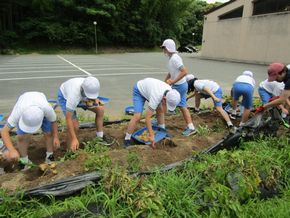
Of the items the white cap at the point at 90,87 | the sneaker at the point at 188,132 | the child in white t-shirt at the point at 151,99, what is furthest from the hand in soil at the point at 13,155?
the sneaker at the point at 188,132

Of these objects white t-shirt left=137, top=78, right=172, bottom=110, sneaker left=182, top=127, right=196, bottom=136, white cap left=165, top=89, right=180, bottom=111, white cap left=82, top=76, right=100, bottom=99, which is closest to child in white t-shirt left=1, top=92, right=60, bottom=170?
white cap left=82, top=76, right=100, bottom=99

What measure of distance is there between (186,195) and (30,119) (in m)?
1.67

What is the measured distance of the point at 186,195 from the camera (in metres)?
2.52

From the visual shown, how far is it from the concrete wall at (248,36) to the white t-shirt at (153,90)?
16588 mm

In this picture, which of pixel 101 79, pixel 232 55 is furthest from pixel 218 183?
pixel 232 55

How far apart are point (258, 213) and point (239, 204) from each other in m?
0.18

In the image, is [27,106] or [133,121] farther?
[133,121]

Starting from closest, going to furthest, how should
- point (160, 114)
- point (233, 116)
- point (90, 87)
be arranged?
point (90, 87), point (160, 114), point (233, 116)

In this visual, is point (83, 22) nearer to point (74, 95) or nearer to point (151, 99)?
point (151, 99)

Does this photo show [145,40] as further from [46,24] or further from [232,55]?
[232,55]

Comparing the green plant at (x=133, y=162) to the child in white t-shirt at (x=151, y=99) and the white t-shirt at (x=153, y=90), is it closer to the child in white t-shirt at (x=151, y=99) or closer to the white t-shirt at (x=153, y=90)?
the child in white t-shirt at (x=151, y=99)


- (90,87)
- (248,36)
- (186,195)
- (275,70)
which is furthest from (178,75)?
(248,36)

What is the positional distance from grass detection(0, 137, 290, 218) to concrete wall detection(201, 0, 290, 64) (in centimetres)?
1717

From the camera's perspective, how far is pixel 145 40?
124 feet
